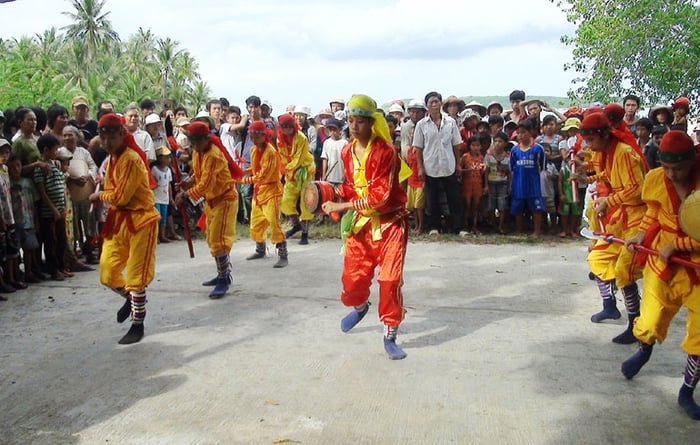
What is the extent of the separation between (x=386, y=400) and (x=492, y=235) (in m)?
6.34

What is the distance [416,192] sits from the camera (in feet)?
33.0

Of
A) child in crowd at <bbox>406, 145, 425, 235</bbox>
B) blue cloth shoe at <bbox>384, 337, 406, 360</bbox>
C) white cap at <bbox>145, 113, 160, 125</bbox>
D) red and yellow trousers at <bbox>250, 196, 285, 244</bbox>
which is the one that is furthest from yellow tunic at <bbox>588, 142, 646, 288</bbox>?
white cap at <bbox>145, 113, 160, 125</bbox>

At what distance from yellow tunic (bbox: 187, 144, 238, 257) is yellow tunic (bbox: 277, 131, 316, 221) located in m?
2.20

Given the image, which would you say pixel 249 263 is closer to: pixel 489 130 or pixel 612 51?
pixel 489 130

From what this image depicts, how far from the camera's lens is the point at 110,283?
5297mm

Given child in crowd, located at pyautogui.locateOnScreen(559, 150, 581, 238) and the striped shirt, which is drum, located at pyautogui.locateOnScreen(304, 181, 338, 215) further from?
child in crowd, located at pyautogui.locateOnScreen(559, 150, 581, 238)

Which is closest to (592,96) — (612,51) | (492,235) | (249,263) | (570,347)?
(612,51)

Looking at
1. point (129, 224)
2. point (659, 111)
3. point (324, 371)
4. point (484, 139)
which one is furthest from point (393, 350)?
point (659, 111)

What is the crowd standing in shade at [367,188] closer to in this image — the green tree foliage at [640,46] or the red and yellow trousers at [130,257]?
the red and yellow trousers at [130,257]

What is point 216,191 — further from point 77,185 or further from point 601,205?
point 601,205

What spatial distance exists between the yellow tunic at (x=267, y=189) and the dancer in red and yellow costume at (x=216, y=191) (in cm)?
111

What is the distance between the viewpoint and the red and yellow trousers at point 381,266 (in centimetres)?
476

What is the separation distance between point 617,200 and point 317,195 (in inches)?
92.1

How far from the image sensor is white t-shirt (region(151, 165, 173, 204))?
936 cm
